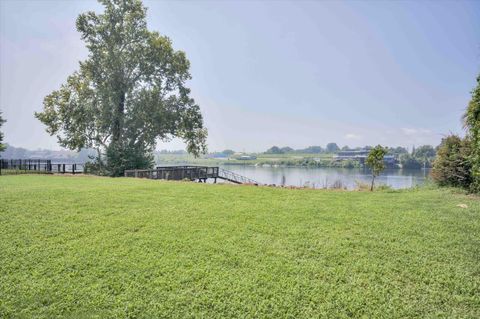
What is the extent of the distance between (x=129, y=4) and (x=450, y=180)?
24.8 meters

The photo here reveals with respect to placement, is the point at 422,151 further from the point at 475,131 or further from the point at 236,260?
the point at 236,260

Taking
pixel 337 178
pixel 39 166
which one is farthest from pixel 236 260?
pixel 337 178

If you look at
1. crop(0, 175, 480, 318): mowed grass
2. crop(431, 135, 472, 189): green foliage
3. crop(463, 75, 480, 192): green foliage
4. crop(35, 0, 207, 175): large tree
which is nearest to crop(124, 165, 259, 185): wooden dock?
crop(35, 0, 207, 175): large tree

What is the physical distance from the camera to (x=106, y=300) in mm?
3773

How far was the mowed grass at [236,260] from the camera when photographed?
144 inches

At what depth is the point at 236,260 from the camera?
4602 mm

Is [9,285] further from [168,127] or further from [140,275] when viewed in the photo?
[168,127]

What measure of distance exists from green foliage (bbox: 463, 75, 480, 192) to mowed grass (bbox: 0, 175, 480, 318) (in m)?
2.46

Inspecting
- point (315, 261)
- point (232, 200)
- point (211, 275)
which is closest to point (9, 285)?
point (211, 275)

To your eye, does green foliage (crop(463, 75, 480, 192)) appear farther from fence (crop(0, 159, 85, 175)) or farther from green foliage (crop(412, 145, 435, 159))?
green foliage (crop(412, 145, 435, 159))

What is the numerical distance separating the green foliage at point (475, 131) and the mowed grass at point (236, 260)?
8.08ft

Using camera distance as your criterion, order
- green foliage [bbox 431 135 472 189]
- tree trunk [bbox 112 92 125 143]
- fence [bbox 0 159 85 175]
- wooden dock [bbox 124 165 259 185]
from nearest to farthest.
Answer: green foliage [bbox 431 135 472 189], wooden dock [bbox 124 165 259 185], fence [bbox 0 159 85 175], tree trunk [bbox 112 92 125 143]

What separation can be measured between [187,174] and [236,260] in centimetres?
1789

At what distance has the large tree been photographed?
75.9 ft
